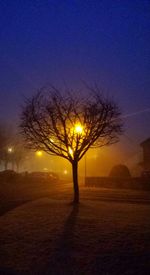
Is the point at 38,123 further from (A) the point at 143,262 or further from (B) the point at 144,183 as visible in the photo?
(B) the point at 144,183

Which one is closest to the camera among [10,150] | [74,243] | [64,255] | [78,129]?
[64,255]

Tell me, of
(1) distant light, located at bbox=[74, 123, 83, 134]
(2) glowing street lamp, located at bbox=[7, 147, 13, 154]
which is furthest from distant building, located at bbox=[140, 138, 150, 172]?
(1) distant light, located at bbox=[74, 123, 83, 134]

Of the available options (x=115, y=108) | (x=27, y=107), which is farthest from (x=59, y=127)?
(x=115, y=108)

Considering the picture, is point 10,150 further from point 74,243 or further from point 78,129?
point 74,243

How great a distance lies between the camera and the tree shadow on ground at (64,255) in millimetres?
6620

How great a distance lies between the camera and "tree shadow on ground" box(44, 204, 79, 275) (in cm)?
662

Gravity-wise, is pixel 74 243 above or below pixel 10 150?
below

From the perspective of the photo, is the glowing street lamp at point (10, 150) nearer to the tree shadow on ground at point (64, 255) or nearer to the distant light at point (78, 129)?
the distant light at point (78, 129)

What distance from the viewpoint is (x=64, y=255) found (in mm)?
7586

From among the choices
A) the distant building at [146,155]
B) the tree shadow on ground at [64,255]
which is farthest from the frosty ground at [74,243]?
the distant building at [146,155]

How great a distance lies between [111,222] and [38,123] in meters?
8.28

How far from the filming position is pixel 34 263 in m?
7.05

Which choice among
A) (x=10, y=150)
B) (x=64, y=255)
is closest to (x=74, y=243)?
(x=64, y=255)

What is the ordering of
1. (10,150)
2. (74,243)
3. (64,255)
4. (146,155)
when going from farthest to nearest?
(10,150) < (146,155) < (74,243) < (64,255)
